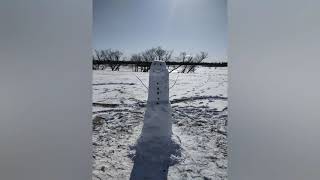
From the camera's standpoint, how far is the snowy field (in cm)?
198

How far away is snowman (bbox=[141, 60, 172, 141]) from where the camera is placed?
1.98 m

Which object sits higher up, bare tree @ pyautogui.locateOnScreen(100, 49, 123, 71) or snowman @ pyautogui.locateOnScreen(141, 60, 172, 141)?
bare tree @ pyautogui.locateOnScreen(100, 49, 123, 71)

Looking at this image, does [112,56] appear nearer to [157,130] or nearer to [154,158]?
[157,130]

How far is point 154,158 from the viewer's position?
1978 mm

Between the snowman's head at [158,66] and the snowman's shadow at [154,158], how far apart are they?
41cm

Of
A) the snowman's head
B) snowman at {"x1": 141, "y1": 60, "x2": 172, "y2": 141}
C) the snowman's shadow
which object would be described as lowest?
the snowman's shadow

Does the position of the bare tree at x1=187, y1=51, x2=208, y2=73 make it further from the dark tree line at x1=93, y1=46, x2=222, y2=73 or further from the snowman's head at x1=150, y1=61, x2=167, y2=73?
the snowman's head at x1=150, y1=61, x2=167, y2=73

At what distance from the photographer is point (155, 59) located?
199cm

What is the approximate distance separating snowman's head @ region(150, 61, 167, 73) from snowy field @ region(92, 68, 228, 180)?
62 mm
